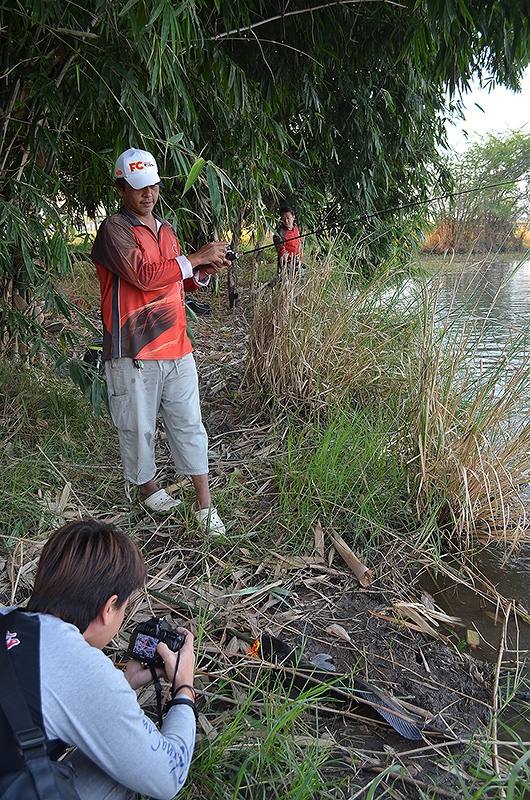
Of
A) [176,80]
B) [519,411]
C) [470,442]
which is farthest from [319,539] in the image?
[176,80]

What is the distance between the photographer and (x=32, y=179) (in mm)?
3283

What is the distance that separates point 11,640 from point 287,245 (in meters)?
4.19

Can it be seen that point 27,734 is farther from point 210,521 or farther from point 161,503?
point 161,503

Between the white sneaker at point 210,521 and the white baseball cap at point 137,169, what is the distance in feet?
4.34

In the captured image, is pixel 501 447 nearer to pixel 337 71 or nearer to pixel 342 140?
pixel 337 71

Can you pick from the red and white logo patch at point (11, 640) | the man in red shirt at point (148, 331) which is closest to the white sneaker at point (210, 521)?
the man in red shirt at point (148, 331)

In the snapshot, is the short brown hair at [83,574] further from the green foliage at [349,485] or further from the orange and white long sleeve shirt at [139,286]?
the green foliage at [349,485]

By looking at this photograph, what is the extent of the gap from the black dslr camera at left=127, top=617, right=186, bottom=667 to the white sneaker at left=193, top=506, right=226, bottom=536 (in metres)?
1.02

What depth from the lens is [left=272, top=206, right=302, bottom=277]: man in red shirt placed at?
413cm

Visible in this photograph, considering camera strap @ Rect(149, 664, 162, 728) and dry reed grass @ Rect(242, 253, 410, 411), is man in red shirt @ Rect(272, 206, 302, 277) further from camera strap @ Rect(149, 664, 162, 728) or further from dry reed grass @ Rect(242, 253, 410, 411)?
camera strap @ Rect(149, 664, 162, 728)

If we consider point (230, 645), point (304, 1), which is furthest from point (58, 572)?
point (304, 1)

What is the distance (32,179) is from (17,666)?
9.12 ft

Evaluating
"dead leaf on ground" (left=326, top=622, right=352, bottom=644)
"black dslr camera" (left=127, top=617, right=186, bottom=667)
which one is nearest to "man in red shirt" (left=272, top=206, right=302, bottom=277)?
"dead leaf on ground" (left=326, top=622, right=352, bottom=644)

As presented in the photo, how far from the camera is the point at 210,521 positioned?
8.70 ft
